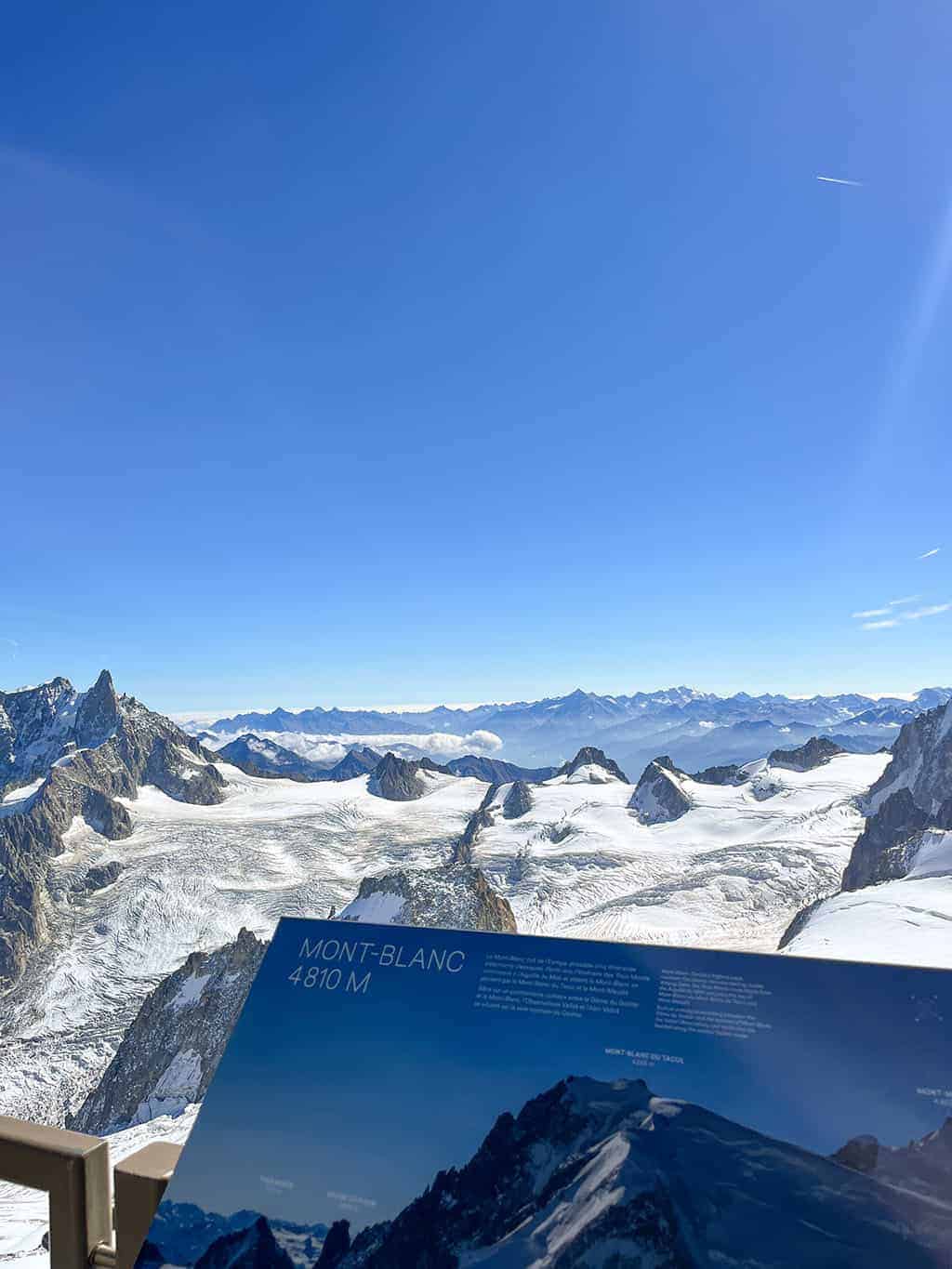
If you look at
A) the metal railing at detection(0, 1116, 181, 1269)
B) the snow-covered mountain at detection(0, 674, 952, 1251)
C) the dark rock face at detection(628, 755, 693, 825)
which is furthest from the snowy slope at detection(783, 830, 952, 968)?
the dark rock face at detection(628, 755, 693, 825)

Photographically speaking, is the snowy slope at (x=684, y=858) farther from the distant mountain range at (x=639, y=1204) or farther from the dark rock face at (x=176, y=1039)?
the distant mountain range at (x=639, y=1204)

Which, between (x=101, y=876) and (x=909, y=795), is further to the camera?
(x=101, y=876)

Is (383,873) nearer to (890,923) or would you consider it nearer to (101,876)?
(101,876)

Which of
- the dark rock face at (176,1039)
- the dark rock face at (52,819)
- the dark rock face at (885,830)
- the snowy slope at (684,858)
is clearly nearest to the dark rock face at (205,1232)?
the dark rock face at (176,1039)

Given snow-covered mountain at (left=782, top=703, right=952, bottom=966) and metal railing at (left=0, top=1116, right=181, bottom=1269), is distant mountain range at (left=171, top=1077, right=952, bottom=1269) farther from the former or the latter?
snow-covered mountain at (left=782, top=703, right=952, bottom=966)

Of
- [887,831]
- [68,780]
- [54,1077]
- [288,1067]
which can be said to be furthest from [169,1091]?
[68,780]

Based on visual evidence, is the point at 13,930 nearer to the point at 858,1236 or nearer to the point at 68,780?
the point at 68,780

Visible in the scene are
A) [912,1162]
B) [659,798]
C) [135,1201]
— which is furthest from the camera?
[659,798]

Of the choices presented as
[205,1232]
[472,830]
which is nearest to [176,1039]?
[205,1232]
